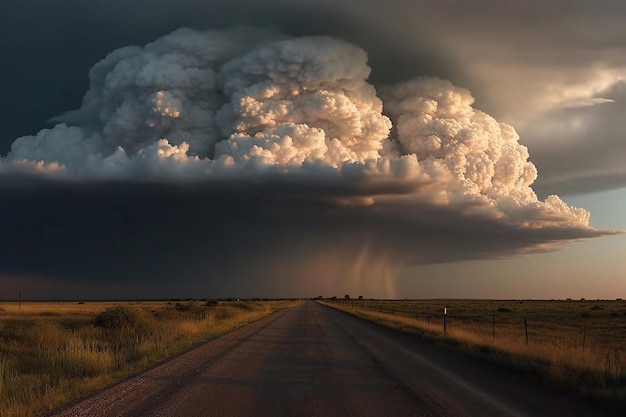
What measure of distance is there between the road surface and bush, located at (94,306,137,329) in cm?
1614

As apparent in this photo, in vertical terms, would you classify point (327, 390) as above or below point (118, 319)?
above

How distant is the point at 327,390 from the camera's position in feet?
35.5

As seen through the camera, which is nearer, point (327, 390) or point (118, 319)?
point (327, 390)

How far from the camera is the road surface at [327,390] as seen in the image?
879cm

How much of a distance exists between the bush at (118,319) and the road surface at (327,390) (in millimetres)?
16136

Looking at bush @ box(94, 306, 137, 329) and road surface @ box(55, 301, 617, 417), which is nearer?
road surface @ box(55, 301, 617, 417)

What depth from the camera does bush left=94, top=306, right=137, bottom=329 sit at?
3142 centimetres

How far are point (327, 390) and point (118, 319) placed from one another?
24382 mm

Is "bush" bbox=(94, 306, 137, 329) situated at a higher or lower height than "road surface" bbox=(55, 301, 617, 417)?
lower

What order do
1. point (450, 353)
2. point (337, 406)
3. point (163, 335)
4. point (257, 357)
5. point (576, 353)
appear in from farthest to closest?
1. point (163, 335)
2. point (450, 353)
3. point (257, 357)
4. point (576, 353)
5. point (337, 406)

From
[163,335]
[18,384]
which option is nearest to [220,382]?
[18,384]

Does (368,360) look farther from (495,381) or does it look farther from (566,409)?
(566,409)

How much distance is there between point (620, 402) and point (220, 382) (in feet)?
25.7

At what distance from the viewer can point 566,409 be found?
9.29 m
